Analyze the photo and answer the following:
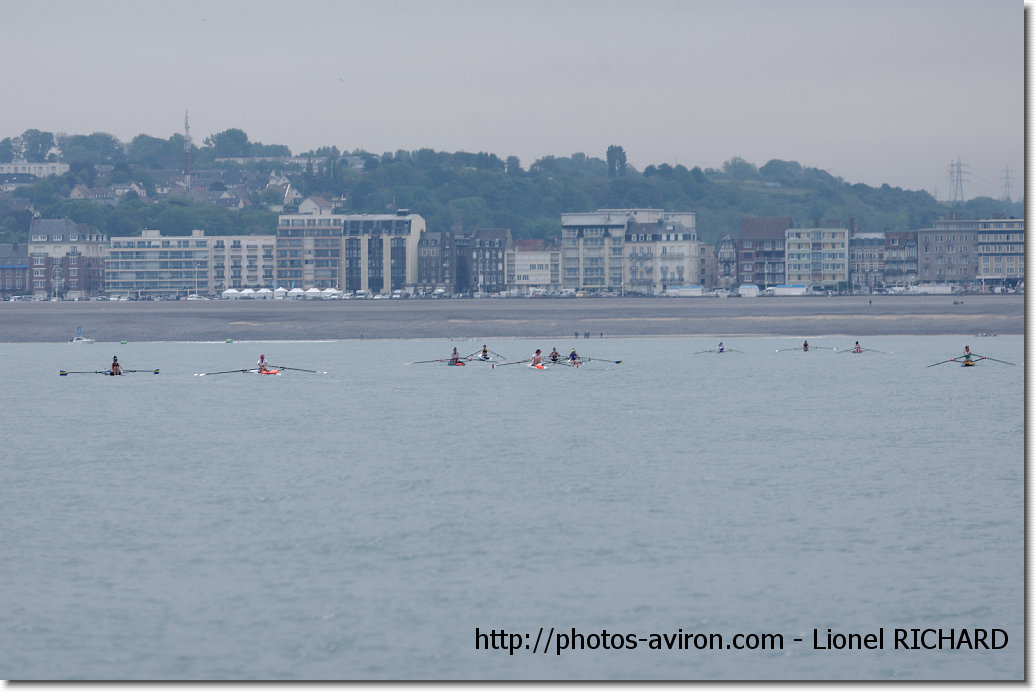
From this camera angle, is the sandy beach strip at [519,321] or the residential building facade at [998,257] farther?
the residential building facade at [998,257]

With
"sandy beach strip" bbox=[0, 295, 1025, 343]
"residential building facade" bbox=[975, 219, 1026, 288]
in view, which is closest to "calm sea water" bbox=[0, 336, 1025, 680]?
"sandy beach strip" bbox=[0, 295, 1025, 343]

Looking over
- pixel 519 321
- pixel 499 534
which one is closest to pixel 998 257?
pixel 519 321

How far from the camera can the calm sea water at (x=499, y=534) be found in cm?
2069

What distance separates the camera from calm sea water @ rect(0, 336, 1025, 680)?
20694 millimetres

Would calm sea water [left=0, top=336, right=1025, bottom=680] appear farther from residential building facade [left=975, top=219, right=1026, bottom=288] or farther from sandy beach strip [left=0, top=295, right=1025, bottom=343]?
residential building facade [left=975, top=219, right=1026, bottom=288]

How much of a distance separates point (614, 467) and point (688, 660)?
18507mm

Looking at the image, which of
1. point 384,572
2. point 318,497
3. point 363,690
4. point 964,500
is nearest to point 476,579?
point 384,572

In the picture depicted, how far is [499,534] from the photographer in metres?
28.9

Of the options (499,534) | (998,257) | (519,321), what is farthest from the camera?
(998,257)

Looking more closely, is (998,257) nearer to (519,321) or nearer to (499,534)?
(519,321)

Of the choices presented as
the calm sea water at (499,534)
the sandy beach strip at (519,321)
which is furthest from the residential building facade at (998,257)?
the calm sea water at (499,534)

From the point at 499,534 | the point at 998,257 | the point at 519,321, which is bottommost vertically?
the point at 499,534

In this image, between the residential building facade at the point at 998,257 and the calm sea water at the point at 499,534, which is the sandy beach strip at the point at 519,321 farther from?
the residential building facade at the point at 998,257

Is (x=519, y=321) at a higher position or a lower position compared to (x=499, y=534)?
higher
